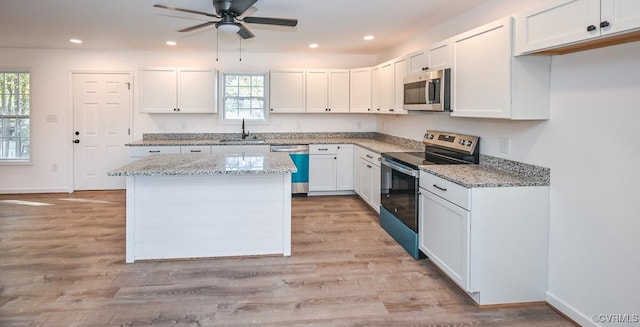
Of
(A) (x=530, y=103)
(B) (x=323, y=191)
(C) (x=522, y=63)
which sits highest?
(C) (x=522, y=63)

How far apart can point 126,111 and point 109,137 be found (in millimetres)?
493

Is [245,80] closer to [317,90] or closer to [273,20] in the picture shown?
[317,90]

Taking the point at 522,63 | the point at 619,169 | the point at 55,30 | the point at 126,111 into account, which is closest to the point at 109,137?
the point at 126,111

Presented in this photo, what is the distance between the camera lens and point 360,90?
6.39 metres

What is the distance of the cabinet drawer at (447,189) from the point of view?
2.71 metres

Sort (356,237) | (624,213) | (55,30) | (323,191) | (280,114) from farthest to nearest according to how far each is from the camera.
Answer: (280,114) < (323,191) < (55,30) < (356,237) < (624,213)

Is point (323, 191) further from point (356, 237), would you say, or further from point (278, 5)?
point (278, 5)

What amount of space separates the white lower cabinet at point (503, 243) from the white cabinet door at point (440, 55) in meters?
1.37

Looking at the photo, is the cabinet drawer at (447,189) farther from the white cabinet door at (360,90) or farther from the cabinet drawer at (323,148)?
the white cabinet door at (360,90)

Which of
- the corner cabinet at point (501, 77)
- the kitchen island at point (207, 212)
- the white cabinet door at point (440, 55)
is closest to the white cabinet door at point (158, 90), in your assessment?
the kitchen island at point (207, 212)

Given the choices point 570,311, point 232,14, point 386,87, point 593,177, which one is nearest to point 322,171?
point 386,87

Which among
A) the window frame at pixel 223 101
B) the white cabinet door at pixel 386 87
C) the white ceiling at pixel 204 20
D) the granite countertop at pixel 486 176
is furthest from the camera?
the window frame at pixel 223 101

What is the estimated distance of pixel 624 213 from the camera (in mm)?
2176

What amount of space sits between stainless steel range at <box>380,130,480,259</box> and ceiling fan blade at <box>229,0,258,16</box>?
1857mm
